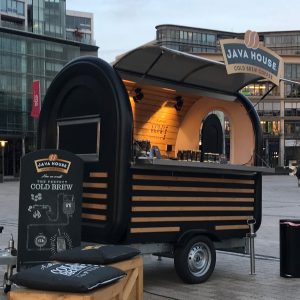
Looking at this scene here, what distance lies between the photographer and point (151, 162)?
7.03 metres

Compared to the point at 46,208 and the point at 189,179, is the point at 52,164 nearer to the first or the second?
the point at 46,208

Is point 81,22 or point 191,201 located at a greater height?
point 81,22

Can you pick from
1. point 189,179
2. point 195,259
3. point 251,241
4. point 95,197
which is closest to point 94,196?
point 95,197

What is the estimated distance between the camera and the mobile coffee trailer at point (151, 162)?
7.10 meters

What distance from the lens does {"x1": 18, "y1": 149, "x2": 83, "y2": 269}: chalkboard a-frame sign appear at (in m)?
6.85

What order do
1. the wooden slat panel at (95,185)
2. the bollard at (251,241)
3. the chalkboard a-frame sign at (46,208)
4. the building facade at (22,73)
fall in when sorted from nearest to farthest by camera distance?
the chalkboard a-frame sign at (46,208), the wooden slat panel at (95,185), the bollard at (251,241), the building facade at (22,73)

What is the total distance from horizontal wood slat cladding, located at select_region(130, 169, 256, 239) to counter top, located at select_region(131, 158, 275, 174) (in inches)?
3.8

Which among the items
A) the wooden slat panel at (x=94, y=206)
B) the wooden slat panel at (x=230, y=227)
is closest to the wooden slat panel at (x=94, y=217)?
the wooden slat panel at (x=94, y=206)

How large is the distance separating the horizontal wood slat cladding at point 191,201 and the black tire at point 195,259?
0.74 feet

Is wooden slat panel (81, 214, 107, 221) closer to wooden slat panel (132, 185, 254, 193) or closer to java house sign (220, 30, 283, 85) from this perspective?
wooden slat panel (132, 185, 254, 193)

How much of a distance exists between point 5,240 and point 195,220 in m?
5.35

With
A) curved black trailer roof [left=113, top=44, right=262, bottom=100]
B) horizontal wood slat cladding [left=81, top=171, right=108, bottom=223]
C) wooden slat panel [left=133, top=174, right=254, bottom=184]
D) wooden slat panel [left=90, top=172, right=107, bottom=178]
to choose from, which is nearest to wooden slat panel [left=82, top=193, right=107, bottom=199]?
horizontal wood slat cladding [left=81, top=171, right=108, bottom=223]

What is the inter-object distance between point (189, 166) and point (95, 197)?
1.31 metres

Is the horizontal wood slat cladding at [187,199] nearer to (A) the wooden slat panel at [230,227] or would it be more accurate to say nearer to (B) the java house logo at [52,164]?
(A) the wooden slat panel at [230,227]
